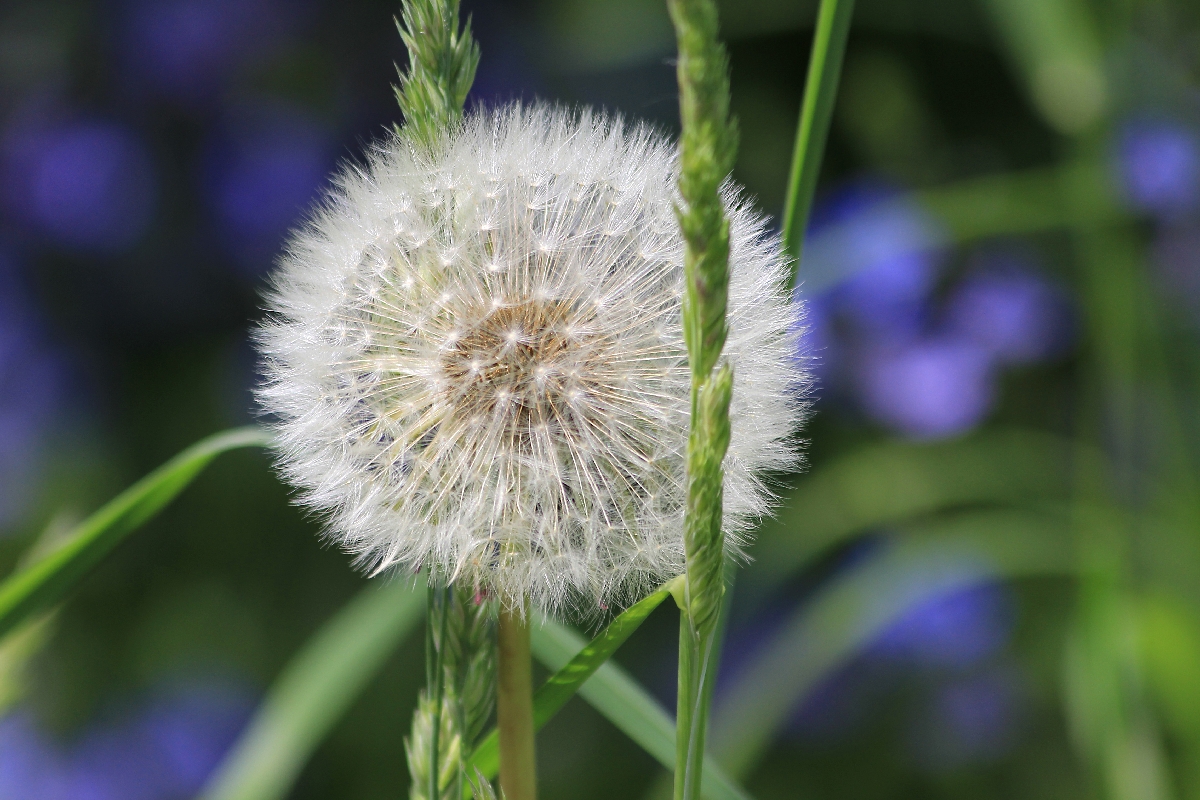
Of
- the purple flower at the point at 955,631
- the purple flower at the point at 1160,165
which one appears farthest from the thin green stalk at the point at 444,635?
the purple flower at the point at 955,631

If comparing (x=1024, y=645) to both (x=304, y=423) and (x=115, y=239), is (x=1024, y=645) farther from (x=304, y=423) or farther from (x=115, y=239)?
(x=115, y=239)

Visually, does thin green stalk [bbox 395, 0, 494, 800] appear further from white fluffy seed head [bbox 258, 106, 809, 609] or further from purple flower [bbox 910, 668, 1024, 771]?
purple flower [bbox 910, 668, 1024, 771]

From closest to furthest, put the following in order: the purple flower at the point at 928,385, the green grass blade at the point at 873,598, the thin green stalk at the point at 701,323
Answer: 1. the thin green stalk at the point at 701,323
2. the green grass blade at the point at 873,598
3. the purple flower at the point at 928,385

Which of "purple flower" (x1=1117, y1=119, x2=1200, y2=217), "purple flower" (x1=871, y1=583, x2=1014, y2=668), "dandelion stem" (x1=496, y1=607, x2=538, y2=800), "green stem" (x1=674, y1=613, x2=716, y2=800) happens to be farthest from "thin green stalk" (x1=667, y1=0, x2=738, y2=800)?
"purple flower" (x1=871, y1=583, x2=1014, y2=668)

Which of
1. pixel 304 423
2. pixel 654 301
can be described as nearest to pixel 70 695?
pixel 304 423

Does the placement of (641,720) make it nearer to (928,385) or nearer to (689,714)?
(689,714)

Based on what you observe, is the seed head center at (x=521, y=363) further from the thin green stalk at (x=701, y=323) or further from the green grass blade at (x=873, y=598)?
the green grass blade at (x=873, y=598)

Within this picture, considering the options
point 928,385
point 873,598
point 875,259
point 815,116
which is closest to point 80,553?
point 815,116
